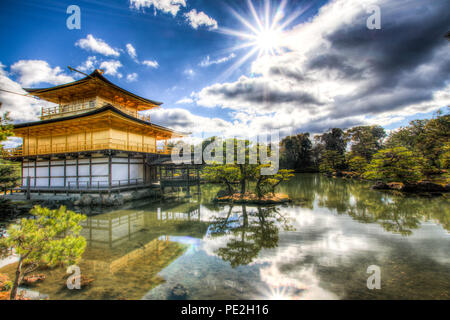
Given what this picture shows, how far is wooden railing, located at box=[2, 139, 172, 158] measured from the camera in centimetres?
1557

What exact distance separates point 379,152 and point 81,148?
1148 inches

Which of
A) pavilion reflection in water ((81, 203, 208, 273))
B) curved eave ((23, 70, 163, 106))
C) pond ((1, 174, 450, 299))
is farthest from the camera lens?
curved eave ((23, 70, 163, 106))

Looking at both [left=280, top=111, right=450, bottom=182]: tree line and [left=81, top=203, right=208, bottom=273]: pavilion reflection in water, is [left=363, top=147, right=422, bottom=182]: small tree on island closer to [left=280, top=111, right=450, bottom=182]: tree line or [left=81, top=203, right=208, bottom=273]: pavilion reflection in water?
[left=280, top=111, right=450, bottom=182]: tree line

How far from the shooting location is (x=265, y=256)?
5.85 meters

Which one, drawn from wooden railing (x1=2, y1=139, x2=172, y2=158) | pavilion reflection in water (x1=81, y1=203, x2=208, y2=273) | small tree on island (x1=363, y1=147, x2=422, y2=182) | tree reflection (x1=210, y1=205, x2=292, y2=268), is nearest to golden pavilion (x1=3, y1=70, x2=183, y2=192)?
wooden railing (x1=2, y1=139, x2=172, y2=158)

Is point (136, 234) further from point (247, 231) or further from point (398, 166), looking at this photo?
point (398, 166)

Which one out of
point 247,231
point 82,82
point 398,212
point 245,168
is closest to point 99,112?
point 82,82

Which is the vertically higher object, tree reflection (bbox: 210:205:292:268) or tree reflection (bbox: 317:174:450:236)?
tree reflection (bbox: 317:174:450:236)

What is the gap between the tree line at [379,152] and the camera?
1817cm

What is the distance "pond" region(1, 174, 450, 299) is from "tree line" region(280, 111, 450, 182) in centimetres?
901

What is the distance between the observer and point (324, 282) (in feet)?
14.7
